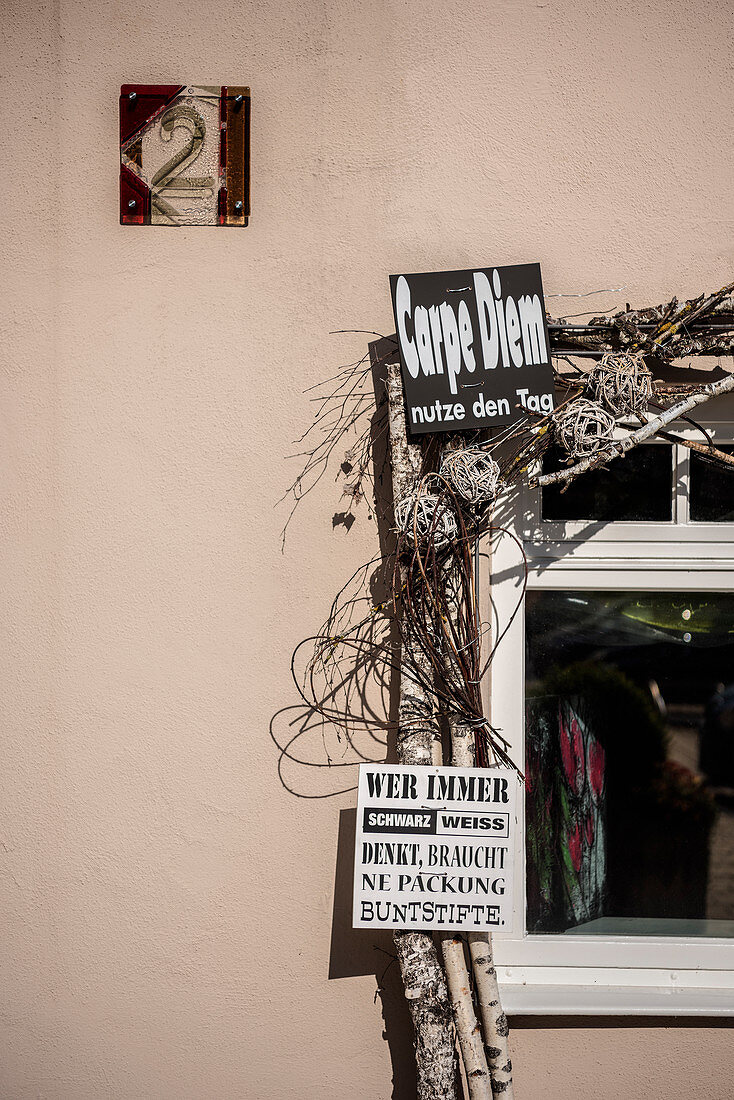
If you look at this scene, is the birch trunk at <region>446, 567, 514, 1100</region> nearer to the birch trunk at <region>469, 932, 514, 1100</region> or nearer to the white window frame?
the birch trunk at <region>469, 932, 514, 1100</region>

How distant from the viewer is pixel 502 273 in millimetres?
2305

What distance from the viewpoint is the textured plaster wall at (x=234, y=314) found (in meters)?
2.45

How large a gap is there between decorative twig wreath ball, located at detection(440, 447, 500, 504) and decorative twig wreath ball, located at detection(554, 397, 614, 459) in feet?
0.69

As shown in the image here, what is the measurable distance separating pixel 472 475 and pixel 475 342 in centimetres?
39

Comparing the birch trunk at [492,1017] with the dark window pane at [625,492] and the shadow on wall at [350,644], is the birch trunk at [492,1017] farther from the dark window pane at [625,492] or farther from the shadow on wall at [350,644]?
the dark window pane at [625,492]

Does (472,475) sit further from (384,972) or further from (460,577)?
(384,972)

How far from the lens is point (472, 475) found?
2.23m

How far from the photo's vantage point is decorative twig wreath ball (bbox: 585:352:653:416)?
87.7 inches

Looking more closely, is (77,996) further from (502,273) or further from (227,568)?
(502,273)

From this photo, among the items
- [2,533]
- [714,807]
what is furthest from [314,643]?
[714,807]

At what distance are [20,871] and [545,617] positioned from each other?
1793 millimetres

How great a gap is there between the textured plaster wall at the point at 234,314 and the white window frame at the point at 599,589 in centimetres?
18

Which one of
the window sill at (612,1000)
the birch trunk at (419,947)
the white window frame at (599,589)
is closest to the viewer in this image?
the birch trunk at (419,947)

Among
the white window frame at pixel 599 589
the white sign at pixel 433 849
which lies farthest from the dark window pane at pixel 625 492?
the white sign at pixel 433 849
